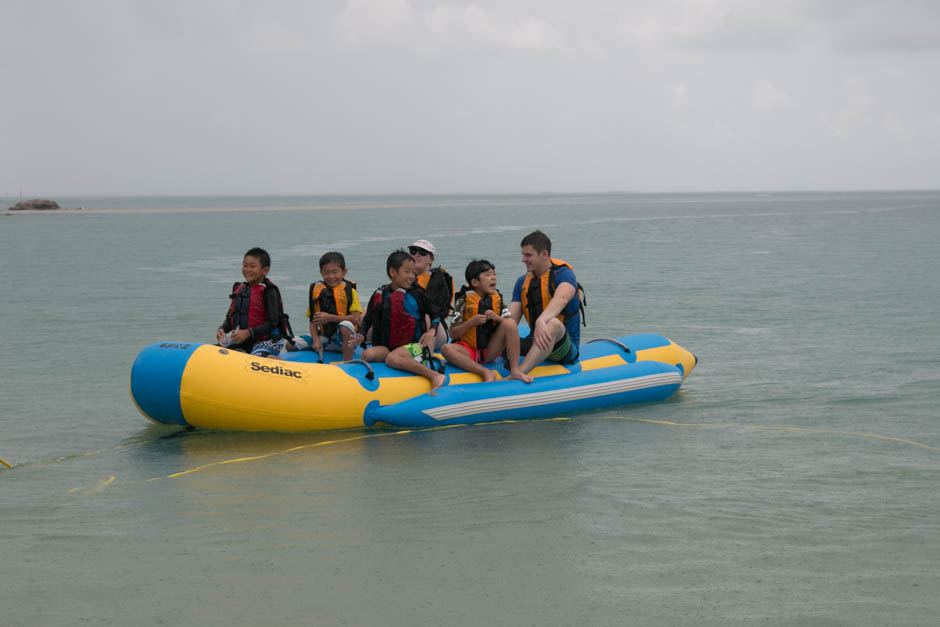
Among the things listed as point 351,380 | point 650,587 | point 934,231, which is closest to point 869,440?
point 650,587

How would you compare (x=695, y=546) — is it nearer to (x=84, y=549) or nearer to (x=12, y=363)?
(x=84, y=549)

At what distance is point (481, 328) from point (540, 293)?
1.62ft

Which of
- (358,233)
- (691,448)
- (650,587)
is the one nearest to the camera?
(650,587)

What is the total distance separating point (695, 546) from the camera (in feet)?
13.3

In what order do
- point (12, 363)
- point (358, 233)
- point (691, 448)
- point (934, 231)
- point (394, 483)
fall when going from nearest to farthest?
point (394, 483) < point (691, 448) < point (12, 363) < point (934, 231) < point (358, 233)

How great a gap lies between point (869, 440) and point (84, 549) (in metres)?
4.55

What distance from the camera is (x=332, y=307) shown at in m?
6.99

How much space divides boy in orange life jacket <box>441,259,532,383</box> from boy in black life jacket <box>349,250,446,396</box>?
0.64 ft

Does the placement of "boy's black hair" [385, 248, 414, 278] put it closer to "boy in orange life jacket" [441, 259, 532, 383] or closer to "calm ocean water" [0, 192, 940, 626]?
"boy in orange life jacket" [441, 259, 532, 383]

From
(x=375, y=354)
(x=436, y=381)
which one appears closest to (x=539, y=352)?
(x=436, y=381)

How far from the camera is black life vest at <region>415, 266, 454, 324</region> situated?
6.52 metres

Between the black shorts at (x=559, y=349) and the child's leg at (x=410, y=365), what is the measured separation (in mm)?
674

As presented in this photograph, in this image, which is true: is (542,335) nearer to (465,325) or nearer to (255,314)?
(465,325)

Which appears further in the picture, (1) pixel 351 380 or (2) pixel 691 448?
(1) pixel 351 380
